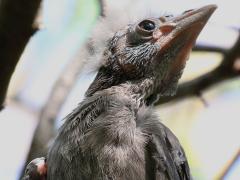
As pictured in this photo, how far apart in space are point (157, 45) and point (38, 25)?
1216 millimetres

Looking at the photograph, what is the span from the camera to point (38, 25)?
2633 mm

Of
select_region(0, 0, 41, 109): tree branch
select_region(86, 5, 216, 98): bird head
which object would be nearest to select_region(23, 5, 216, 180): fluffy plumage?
select_region(86, 5, 216, 98): bird head

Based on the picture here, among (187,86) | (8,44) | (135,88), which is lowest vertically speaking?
(187,86)

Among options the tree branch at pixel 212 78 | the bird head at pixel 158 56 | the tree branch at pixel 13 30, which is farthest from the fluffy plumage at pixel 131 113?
the tree branch at pixel 13 30

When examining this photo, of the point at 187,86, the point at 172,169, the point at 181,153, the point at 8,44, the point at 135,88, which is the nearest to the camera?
the point at 8,44

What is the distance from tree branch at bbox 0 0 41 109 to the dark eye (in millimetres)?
1358

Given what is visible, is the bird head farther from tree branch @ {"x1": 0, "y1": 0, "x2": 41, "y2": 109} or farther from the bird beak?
tree branch @ {"x1": 0, "y1": 0, "x2": 41, "y2": 109}

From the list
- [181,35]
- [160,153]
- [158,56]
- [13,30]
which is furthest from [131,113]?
[13,30]

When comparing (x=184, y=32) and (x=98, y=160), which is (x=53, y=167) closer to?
(x=98, y=160)

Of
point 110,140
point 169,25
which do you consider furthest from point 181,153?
point 169,25

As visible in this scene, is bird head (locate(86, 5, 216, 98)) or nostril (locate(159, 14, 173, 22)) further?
nostril (locate(159, 14, 173, 22))

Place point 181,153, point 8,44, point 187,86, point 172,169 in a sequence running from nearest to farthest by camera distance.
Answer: point 8,44
point 172,169
point 181,153
point 187,86

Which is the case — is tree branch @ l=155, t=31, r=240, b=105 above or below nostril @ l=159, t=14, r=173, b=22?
below

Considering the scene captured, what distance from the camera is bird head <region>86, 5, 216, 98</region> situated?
3.52 meters
